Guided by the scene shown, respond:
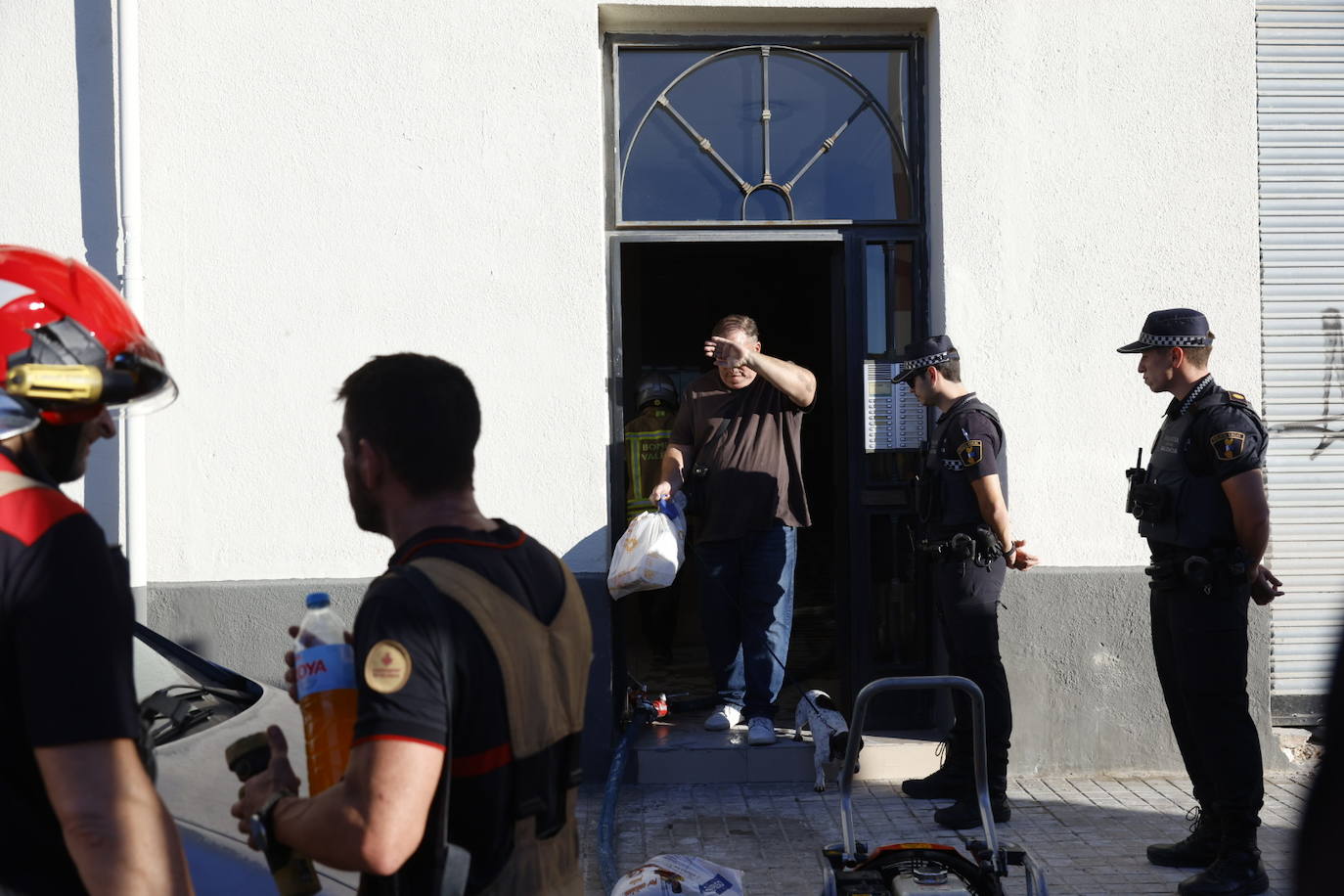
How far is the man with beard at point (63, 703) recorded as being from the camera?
1674 mm

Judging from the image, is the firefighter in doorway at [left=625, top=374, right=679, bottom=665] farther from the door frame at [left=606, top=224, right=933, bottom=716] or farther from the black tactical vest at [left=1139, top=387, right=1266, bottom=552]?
the black tactical vest at [left=1139, top=387, right=1266, bottom=552]

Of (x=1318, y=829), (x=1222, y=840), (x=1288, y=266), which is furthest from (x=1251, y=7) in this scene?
(x=1318, y=829)

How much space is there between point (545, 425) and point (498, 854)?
4.12m

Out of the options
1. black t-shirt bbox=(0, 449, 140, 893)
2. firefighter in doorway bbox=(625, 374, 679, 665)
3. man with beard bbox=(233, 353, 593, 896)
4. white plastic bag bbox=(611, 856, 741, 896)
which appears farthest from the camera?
firefighter in doorway bbox=(625, 374, 679, 665)

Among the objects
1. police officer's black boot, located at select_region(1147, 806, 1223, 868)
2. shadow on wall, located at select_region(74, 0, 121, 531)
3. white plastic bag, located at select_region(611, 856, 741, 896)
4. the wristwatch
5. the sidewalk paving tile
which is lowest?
the sidewalk paving tile

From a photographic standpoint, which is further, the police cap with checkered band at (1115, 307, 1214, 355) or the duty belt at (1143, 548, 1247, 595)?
the police cap with checkered band at (1115, 307, 1214, 355)

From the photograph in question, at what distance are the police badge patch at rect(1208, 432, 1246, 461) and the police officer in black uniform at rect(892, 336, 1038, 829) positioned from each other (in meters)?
1.01

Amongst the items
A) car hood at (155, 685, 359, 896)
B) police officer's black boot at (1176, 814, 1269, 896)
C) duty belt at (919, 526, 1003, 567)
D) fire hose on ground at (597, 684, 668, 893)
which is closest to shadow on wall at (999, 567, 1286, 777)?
duty belt at (919, 526, 1003, 567)

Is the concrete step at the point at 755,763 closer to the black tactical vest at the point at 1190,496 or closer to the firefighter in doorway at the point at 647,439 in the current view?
the firefighter in doorway at the point at 647,439

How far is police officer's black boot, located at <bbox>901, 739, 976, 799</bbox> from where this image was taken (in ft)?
17.9

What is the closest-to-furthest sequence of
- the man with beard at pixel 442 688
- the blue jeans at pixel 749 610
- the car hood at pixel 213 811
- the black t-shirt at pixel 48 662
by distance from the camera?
1. the black t-shirt at pixel 48 662
2. the man with beard at pixel 442 688
3. the car hood at pixel 213 811
4. the blue jeans at pixel 749 610

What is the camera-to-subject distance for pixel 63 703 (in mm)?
1670

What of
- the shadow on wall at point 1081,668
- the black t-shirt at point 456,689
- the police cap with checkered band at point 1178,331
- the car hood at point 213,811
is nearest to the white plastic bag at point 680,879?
the car hood at point 213,811

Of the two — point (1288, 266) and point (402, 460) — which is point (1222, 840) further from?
point (402, 460)
